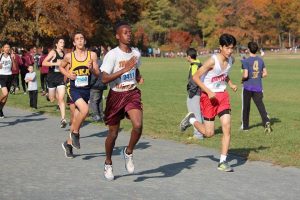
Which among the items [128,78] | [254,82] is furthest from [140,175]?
[254,82]

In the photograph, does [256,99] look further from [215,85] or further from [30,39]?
[30,39]

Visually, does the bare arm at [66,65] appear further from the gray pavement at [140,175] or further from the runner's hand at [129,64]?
the runner's hand at [129,64]

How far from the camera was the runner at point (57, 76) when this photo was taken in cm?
1174

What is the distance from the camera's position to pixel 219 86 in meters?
8.28

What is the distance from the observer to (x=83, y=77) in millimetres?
9477

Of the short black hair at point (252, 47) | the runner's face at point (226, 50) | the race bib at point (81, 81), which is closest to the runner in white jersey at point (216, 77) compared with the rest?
the runner's face at point (226, 50)

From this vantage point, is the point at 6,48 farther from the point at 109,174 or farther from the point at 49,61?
the point at 109,174

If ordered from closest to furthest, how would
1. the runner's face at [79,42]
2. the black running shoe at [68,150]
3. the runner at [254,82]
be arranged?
the black running shoe at [68,150] → the runner's face at [79,42] → the runner at [254,82]

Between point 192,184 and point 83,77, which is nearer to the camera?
point 192,184

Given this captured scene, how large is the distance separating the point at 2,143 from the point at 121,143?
2243 millimetres

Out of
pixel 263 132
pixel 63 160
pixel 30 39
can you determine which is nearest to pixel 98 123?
pixel 263 132

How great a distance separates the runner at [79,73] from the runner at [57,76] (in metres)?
0.96

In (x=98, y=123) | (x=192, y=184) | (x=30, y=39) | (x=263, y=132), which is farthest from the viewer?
(x=30, y=39)

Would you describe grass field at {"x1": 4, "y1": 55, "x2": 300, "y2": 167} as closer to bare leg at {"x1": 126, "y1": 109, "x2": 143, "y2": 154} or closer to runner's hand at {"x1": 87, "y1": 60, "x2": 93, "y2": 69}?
bare leg at {"x1": 126, "y1": 109, "x2": 143, "y2": 154}
